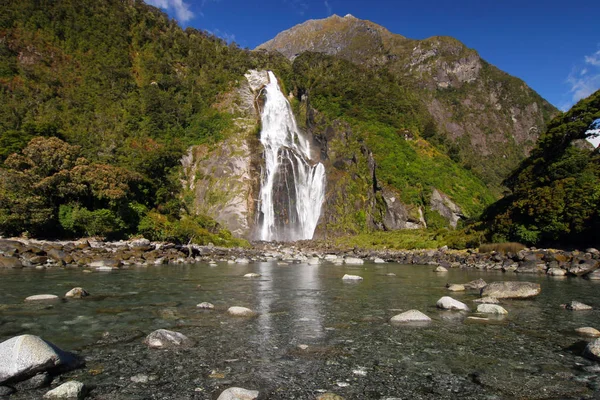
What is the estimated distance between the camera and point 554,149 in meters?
34.9

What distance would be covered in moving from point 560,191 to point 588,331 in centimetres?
2569

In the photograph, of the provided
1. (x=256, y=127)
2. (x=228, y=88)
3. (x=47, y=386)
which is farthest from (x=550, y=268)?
(x=228, y=88)

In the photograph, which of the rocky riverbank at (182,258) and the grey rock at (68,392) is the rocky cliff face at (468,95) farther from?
the grey rock at (68,392)

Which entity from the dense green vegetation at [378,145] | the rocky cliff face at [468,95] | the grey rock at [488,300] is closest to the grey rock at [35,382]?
the grey rock at [488,300]

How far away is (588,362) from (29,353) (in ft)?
26.3

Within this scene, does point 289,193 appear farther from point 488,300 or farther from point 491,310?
point 491,310

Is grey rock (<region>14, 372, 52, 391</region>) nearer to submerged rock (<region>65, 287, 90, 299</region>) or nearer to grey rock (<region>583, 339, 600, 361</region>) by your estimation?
submerged rock (<region>65, 287, 90, 299</region>)

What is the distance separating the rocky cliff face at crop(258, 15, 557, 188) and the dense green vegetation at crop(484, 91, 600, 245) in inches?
4428

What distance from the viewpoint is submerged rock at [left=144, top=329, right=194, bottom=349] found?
6207 millimetres

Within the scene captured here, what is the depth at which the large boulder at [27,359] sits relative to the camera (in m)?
4.46

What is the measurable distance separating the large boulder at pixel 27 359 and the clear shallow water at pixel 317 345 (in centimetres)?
36

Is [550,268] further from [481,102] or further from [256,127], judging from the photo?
[481,102]

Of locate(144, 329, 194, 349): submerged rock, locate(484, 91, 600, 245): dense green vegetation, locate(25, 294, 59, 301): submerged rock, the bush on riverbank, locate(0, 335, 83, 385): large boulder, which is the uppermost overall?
locate(484, 91, 600, 245): dense green vegetation

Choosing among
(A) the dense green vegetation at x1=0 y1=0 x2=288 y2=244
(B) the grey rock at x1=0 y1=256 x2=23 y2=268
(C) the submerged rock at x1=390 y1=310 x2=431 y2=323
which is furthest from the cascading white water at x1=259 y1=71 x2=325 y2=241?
(C) the submerged rock at x1=390 y1=310 x2=431 y2=323
